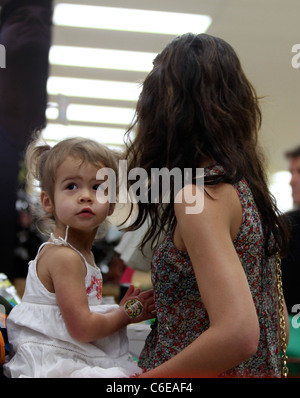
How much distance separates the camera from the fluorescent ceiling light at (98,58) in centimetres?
154

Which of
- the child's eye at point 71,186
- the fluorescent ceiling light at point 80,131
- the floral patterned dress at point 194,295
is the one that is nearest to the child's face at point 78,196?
the child's eye at point 71,186

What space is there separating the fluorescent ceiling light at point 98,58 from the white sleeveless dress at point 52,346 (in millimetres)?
710

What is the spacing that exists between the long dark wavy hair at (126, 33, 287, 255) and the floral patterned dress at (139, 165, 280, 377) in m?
0.04

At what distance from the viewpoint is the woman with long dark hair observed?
752mm

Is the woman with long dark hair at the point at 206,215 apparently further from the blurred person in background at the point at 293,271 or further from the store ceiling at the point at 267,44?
the blurred person in background at the point at 293,271

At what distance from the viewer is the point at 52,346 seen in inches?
38.5

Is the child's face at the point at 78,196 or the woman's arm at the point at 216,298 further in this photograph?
the child's face at the point at 78,196

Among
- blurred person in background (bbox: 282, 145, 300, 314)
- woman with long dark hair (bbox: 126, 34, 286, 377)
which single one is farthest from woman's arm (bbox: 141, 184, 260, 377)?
blurred person in background (bbox: 282, 145, 300, 314)

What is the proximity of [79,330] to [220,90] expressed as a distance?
51cm

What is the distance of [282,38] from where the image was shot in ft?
4.25

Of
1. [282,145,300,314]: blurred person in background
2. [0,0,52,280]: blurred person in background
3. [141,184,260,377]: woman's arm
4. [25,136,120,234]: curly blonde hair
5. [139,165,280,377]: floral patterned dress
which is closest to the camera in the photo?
[141,184,260,377]: woman's arm

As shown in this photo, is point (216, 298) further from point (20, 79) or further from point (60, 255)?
point (20, 79)

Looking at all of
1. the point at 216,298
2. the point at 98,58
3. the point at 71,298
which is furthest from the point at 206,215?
the point at 98,58

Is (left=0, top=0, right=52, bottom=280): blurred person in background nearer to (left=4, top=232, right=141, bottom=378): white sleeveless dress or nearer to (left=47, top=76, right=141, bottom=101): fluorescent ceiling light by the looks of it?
(left=47, top=76, right=141, bottom=101): fluorescent ceiling light
